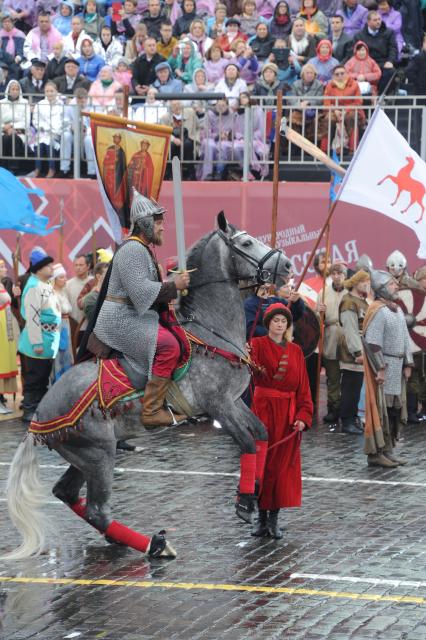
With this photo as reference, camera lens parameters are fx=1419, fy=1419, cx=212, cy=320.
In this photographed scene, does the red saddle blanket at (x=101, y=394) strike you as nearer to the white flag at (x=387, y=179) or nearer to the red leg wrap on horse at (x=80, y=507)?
the red leg wrap on horse at (x=80, y=507)

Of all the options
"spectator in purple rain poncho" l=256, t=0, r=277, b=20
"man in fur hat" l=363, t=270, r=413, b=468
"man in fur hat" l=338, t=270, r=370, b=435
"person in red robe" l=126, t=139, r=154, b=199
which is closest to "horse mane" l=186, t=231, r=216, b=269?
"person in red robe" l=126, t=139, r=154, b=199

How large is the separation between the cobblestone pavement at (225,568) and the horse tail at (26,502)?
16 centimetres

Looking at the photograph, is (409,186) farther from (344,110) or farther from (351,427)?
(344,110)

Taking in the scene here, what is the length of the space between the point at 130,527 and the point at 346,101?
10694 millimetres

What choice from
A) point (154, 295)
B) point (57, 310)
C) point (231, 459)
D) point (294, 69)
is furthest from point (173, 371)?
point (294, 69)

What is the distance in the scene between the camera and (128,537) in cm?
972

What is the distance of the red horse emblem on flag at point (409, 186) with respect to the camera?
15.0m

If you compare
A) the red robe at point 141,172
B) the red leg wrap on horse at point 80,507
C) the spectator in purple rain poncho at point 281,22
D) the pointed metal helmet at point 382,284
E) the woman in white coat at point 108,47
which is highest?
the spectator in purple rain poncho at point 281,22

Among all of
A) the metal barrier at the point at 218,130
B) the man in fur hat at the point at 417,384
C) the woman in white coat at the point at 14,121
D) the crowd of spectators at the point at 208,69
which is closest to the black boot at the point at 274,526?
the man in fur hat at the point at 417,384

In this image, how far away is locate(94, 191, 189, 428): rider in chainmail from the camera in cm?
965

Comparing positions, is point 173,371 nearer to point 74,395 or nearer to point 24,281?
point 74,395

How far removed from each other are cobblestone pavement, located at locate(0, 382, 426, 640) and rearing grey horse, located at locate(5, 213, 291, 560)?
304 mm

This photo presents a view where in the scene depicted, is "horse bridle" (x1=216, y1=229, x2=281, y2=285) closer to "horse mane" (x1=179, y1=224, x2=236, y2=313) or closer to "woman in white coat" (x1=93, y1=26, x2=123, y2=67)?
"horse mane" (x1=179, y1=224, x2=236, y2=313)

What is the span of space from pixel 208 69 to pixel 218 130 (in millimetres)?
1889
